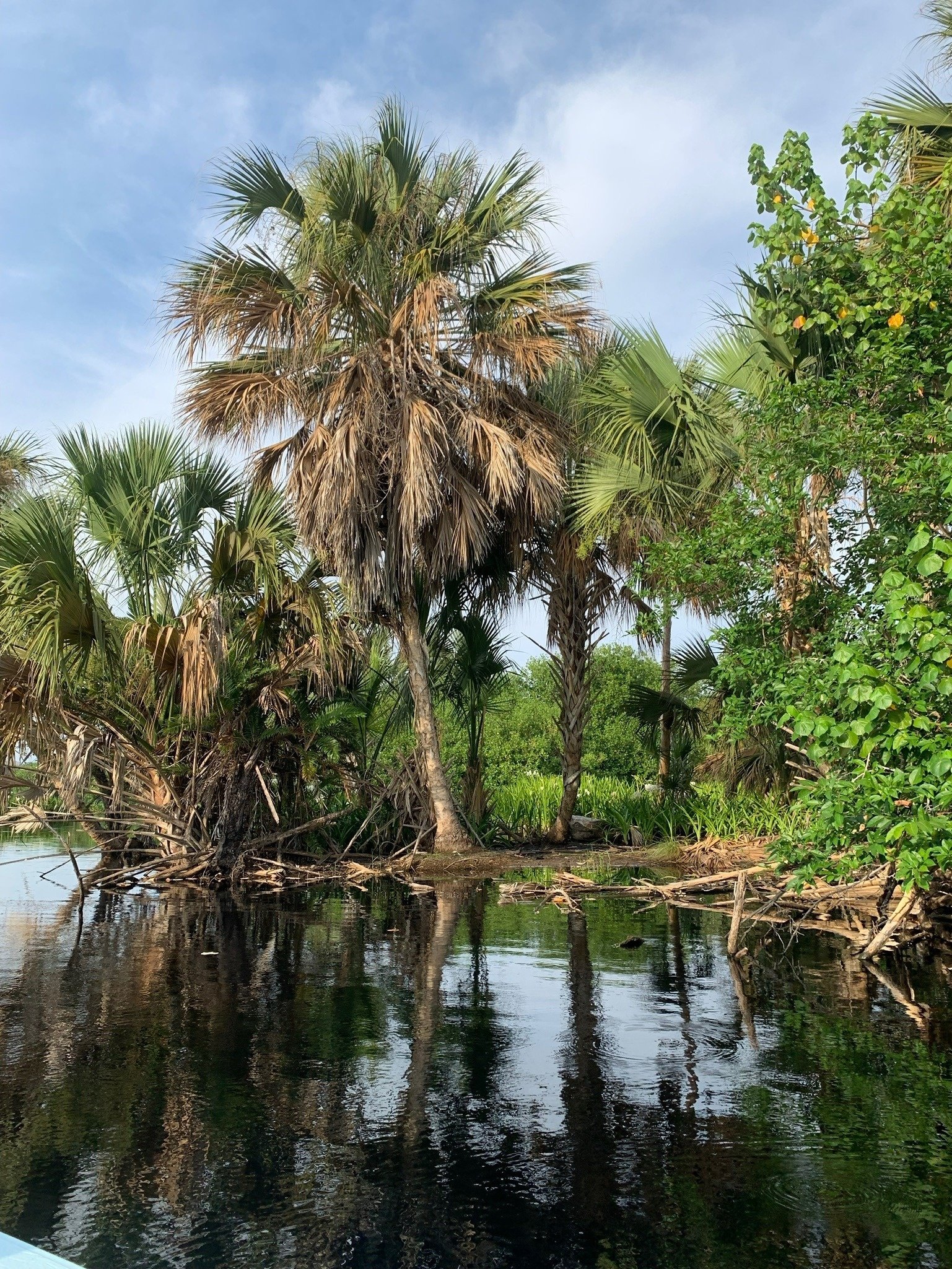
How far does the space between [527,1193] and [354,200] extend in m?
12.1

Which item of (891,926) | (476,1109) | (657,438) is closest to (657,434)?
(657,438)

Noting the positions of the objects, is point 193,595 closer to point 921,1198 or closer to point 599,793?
point 599,793

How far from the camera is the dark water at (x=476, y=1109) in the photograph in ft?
10.2

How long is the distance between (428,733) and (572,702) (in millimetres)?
2637

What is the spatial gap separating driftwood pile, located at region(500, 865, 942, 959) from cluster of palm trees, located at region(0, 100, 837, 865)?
120 inches

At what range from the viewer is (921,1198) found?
333 cm

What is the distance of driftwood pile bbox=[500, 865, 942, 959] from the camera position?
24.1ft

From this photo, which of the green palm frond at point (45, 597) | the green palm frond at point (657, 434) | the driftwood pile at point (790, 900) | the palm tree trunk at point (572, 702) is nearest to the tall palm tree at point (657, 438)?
the green palm frond at point (657, 434)

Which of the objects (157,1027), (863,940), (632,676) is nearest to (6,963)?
(157,1027)

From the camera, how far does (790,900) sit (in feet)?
27.9

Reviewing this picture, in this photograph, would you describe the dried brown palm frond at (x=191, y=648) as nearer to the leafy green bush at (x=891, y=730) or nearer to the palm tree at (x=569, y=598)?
the palm tree at (x=569, y=598)

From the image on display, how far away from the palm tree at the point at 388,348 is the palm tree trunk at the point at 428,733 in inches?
6.1

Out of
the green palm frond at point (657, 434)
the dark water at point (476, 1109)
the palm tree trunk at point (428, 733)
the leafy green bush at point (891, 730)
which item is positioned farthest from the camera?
the palm tree trunk at point (428, 733)

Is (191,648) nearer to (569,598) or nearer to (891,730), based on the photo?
(569,598)
